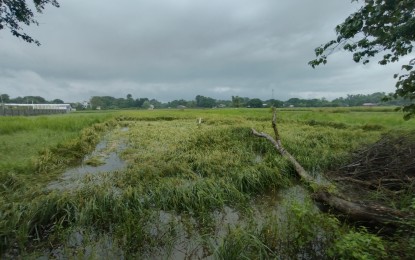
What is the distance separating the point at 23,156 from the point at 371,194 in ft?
31.9

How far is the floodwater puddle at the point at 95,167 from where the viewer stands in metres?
5.95

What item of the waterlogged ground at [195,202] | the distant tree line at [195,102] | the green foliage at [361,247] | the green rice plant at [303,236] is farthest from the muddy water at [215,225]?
the distant tree line at [195,102]

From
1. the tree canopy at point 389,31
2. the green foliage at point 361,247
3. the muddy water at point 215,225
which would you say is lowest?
the muddy water at point 215,225

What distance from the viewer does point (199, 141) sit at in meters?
10.2

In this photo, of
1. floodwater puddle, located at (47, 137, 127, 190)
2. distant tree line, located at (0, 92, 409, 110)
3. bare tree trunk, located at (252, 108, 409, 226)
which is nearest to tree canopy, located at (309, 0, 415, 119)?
bare tree trunk, located at (252, 108, 409, 226)

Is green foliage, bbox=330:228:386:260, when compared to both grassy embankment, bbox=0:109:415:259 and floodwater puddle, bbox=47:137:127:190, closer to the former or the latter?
grassy embankment, bbox=0:109:415:259

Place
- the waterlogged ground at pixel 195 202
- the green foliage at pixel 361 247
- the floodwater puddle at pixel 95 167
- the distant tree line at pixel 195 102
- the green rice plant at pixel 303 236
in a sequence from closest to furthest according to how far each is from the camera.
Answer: the green foliage at pixel 361 247 → the green rice plant at pixel 303 236 → the waterlogged ground at pixel 195 202 → the floodwater puddle at pixel 95 167 → the distant tree line at pixel 195 102

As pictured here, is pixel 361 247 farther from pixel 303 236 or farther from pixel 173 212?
pixel 173 212

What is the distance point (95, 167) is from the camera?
7.81m

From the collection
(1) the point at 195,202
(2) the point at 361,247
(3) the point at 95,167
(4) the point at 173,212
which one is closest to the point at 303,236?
(2) the point at 361,247

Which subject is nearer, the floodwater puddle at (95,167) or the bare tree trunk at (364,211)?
the bare tree trunk at (364,211)

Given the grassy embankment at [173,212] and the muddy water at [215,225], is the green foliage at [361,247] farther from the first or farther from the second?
the muddy water at [215,225]

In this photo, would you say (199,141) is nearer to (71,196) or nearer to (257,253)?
(71,196)

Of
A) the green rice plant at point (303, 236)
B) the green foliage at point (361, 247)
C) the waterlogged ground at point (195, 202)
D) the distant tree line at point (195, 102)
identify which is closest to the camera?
the green foliage at point (361, 247)
